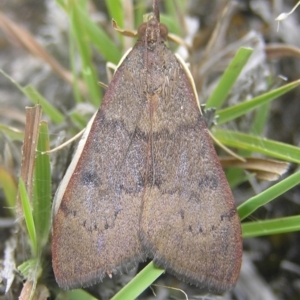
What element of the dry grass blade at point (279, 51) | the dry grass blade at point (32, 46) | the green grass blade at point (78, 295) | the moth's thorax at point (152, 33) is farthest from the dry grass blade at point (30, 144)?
the dry grass blade at point (279, 51)

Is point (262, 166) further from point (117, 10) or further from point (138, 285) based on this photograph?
point (117, 10)

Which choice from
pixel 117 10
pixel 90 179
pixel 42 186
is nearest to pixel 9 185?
pixel 42 186

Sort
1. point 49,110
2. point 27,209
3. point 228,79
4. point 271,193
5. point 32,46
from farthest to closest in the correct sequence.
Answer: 1. point 32,46
2. point 49,110
3. point 228,79
4. point 271,193
5. point 27,209

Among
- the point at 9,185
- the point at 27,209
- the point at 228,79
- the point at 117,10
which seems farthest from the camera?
the point at 117,10

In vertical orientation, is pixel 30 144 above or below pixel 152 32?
below

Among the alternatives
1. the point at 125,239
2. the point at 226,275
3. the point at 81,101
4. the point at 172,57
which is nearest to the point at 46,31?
the point at 81,101

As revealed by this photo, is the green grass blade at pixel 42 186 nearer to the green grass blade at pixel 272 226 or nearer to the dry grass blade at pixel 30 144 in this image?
the dry grass blade at pixel 30 144

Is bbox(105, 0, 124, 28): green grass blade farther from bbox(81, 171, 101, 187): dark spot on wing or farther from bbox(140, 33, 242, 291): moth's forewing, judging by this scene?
bbox(81, 171, 101, 187): dark spot on wing

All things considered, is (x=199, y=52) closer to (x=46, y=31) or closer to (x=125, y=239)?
(x=46, y=31)

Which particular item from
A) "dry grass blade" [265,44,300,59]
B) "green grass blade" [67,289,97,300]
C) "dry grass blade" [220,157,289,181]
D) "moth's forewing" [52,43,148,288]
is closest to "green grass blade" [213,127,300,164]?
"dry grass blade" [220,157,289,181]
